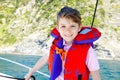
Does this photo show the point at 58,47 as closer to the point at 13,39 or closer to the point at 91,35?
the point at 91,35

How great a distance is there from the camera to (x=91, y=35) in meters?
1.85

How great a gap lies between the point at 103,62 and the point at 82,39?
139ft

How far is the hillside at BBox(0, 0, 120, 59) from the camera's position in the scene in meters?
46.4

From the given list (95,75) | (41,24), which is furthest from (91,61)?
(41,24)

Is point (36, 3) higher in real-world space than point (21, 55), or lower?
higher

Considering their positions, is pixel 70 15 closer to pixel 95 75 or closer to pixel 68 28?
pixel 68 28

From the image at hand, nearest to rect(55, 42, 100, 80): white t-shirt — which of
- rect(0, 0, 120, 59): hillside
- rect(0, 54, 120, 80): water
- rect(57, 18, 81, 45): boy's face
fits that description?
rect(57, 18, 81, 45): boy's face

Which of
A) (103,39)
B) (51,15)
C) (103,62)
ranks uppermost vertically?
(51,15)

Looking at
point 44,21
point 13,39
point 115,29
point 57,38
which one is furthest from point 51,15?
point 57,38

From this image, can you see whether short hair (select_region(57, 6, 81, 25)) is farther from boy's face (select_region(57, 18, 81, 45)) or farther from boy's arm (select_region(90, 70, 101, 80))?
boy's arm (select_region(90, 70, 101, 80))

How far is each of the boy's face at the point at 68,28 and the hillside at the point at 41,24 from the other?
42952mm

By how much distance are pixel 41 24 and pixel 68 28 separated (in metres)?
49.4

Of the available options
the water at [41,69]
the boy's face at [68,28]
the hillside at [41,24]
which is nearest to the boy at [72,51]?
the boy's face at [68,28]

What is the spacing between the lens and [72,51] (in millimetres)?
1871
